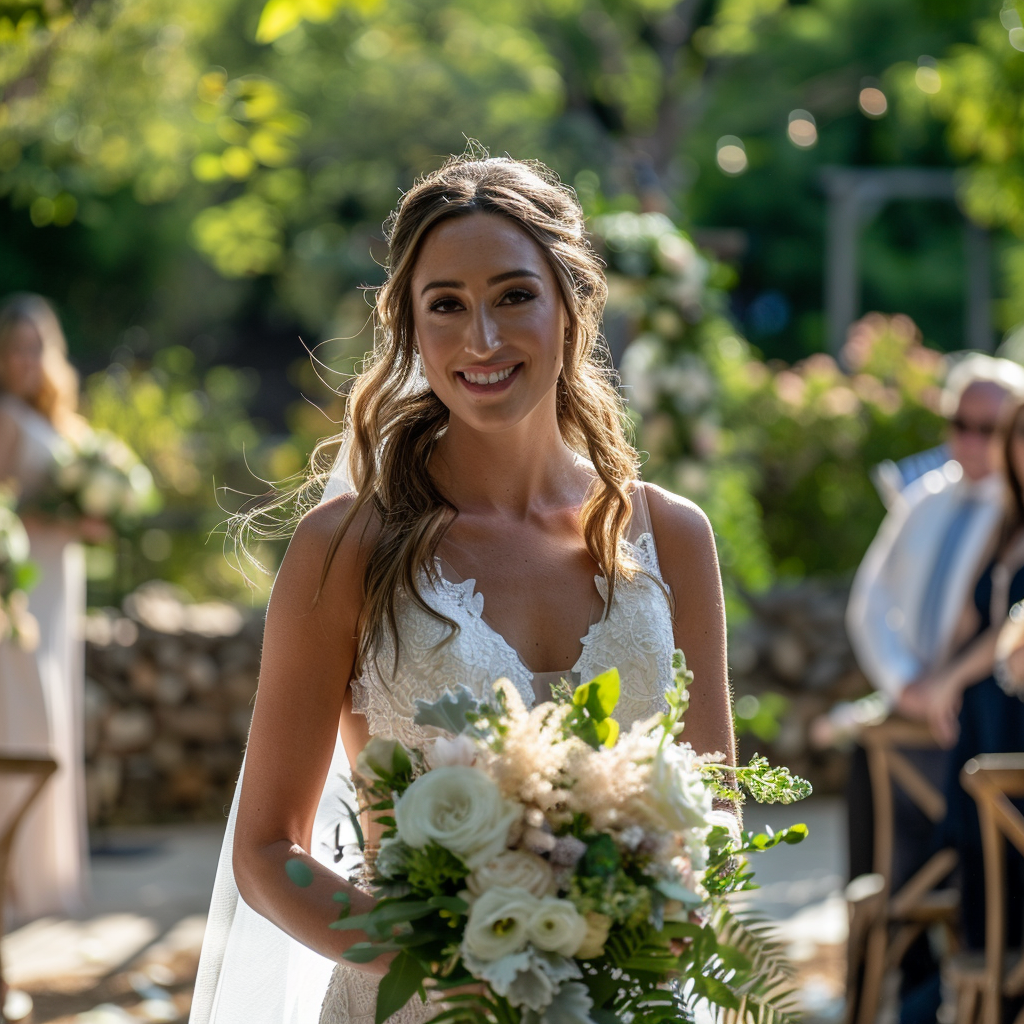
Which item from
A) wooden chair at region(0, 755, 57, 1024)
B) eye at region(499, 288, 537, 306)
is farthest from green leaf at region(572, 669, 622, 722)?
wooden chair at region(0, 755, 57, 1024)

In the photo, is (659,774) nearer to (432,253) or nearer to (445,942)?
(445,942)

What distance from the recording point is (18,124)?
19.1 ft

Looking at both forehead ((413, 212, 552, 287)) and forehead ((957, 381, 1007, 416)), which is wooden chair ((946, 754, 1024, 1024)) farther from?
forehead ((413, 212, 552, 287))

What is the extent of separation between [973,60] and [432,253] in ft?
22.2

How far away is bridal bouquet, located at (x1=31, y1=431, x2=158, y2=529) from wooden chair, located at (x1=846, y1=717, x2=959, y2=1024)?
371 centimetres

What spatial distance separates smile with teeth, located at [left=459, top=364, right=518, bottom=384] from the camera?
7.32 ft

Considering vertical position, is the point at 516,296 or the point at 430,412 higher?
the point at 516,296

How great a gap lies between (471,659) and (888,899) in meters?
3.18

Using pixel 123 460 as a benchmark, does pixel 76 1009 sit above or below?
below

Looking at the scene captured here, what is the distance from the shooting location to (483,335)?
2.20 meters

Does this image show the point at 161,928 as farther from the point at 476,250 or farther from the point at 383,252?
the point at 476,250

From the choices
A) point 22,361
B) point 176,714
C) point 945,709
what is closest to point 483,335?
point 945,709

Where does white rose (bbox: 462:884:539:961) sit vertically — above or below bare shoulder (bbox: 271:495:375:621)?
below

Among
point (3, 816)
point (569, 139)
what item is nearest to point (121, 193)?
point (569, 139)
